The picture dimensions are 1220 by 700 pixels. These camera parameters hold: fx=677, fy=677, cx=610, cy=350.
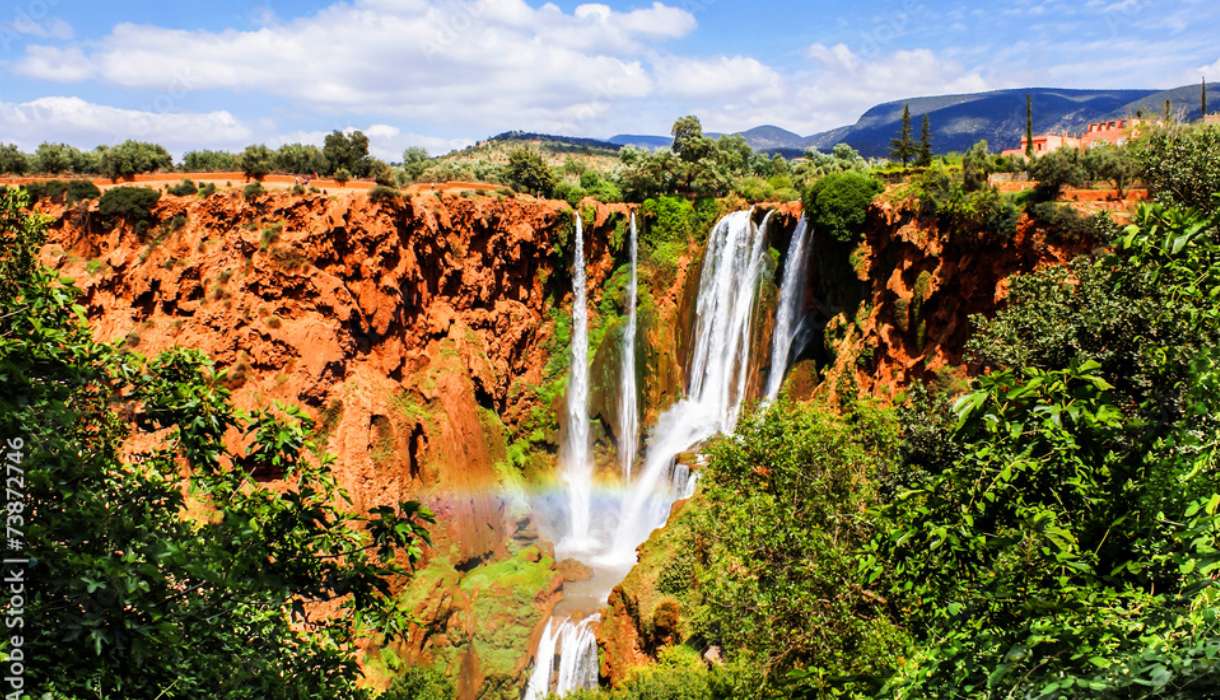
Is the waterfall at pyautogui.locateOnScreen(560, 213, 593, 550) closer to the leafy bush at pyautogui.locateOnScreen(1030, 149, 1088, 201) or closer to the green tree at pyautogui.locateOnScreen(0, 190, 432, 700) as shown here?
the leafy bush at pyautogui.locateOnScreen(1030, 149, 1088, 201)

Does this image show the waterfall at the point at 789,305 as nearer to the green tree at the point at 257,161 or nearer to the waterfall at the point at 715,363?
the waterfall at the point at 715,363

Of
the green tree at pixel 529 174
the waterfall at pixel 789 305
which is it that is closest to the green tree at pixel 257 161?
the green tree at pixel 529 174

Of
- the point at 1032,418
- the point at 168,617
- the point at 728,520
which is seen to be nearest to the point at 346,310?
the point at 728,520

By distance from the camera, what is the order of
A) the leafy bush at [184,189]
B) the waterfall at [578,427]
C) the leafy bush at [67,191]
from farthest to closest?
the waterfall at [578,427], the leafy bush at [184,189], the leafy bush at [67,191]

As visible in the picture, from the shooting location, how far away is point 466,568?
30.0 meters

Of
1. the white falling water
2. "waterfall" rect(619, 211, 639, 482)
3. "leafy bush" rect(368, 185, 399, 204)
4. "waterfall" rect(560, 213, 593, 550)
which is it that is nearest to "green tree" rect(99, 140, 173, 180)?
"leafy bush" rect(368, 185, 399, 204)

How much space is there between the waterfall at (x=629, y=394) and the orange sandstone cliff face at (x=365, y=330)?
6800 millimetres

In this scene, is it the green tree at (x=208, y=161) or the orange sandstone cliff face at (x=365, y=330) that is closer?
the orange sandstone cliff face at (x=365, y=330)

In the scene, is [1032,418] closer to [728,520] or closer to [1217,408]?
[1217,408]

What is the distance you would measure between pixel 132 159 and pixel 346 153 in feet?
30.3

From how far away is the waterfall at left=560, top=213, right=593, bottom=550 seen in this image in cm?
3572

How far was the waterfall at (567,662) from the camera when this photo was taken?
23.8m

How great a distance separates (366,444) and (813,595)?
861 inches

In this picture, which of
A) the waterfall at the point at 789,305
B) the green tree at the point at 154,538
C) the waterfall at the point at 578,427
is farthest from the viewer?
the waterfall at the point at 578,427
